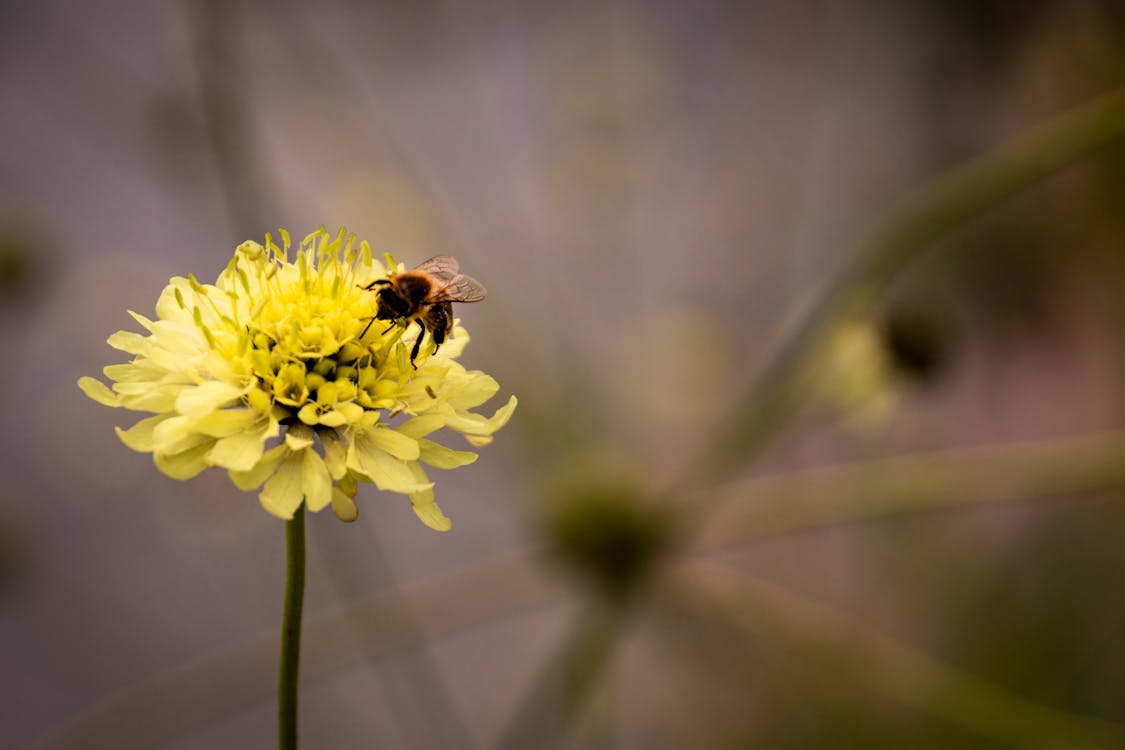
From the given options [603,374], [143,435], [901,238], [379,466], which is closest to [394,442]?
[379,466]

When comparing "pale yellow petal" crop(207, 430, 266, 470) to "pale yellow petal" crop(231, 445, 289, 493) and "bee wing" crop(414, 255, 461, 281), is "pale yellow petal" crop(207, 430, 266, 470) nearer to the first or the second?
"pale yellow petal" crop(231, 445, 289, 493)

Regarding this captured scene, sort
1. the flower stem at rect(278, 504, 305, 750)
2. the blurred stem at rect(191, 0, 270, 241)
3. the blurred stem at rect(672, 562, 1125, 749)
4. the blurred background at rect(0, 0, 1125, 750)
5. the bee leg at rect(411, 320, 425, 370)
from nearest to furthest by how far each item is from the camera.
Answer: the flower stem at rect(278, 504, 305, 750)
the bee leg at rect(411, 320, 425, 370)
the blurred stem at rect(672, 562, 1125, 749)
the blurred stem at rect(191, 0, 270, 241)
the blurred background at rect(0, 0, 1125, 750)

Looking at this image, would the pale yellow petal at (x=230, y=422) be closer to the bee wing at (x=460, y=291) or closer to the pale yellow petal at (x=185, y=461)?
the pale yellow petal at (x=185, y=461)

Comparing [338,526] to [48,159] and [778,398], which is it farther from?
[48,159]

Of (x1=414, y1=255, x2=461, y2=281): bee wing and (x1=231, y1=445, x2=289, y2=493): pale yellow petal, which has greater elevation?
(x1=414, y1=255, x2=461, y2=281): bee wing

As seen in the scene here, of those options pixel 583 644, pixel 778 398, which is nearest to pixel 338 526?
pixel 583 644

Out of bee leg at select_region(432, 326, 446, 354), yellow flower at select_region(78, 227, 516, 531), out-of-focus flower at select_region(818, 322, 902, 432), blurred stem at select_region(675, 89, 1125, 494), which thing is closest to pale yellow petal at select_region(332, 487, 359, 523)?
yellow flower at select_region(78, 227, 516, 531)

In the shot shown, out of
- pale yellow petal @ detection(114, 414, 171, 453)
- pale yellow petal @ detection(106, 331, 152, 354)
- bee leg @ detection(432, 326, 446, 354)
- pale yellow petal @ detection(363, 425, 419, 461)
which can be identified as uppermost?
bee leg @ detection(432, 326, 446, 354)

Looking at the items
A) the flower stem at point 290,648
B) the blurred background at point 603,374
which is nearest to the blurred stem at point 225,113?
the blurred background at point 603,374
